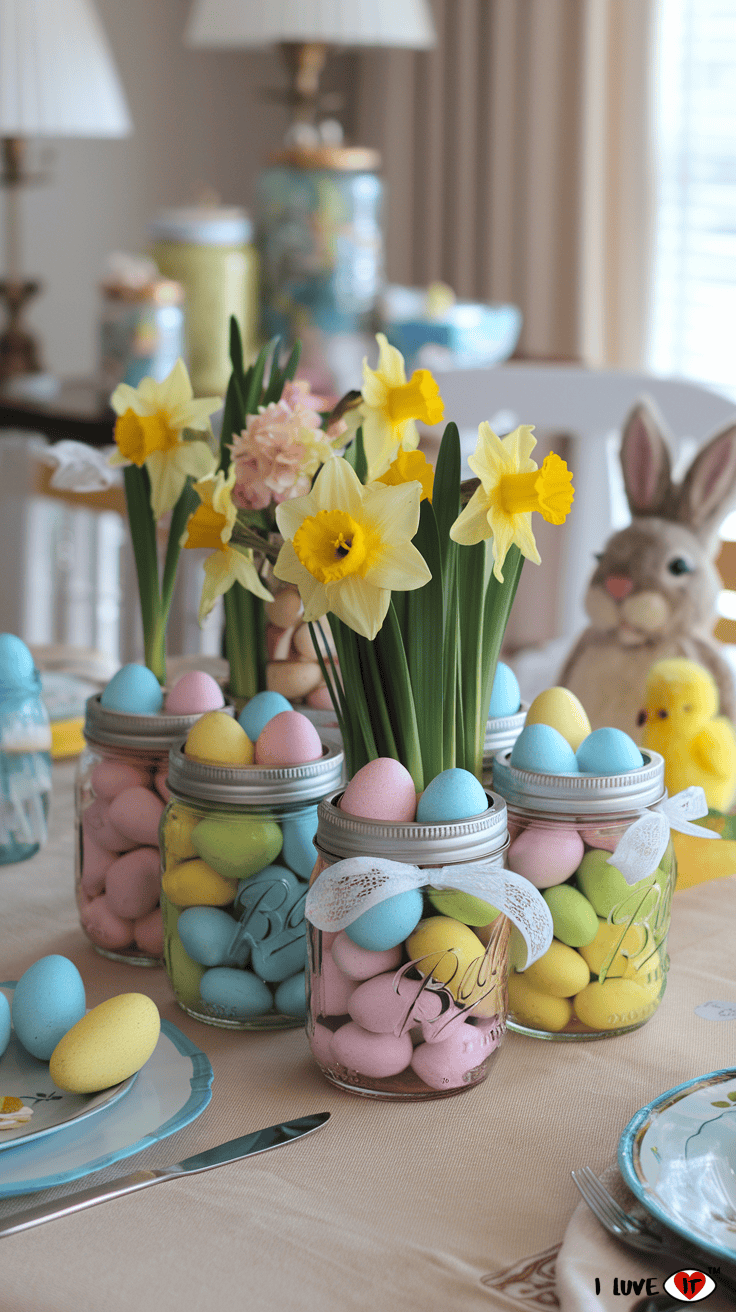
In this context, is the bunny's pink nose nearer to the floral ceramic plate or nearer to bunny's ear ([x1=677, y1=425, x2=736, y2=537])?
bunny's ear ([x1=677, y1=425, x2=736, y2=537])

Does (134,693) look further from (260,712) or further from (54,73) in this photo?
(54,73)

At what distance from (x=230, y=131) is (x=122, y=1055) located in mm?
3036

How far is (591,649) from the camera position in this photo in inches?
41.1

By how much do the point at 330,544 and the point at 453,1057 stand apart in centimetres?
22

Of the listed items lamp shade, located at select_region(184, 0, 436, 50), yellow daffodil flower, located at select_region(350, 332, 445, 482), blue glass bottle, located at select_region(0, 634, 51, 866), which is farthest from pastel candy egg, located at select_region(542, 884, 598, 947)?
lamp shade, located at select_region(184, 0, 436, 50)

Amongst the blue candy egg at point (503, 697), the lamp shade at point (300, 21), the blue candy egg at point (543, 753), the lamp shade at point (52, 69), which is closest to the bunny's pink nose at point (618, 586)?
the blue candy egg at point (503, 697)

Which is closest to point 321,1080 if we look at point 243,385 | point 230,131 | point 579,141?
point 243,385

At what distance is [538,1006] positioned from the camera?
2.00ft

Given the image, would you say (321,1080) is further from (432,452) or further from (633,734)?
(432,452)

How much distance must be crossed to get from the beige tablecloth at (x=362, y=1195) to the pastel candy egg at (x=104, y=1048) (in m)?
0.03

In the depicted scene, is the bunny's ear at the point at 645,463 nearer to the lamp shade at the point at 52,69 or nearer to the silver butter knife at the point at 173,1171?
the silver butter knife at the point at 173,1171

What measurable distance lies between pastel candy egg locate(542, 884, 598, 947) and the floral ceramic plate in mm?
84

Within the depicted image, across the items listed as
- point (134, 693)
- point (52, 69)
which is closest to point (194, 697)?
point (134, 693)

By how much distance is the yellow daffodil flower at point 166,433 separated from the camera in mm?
714
